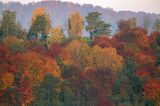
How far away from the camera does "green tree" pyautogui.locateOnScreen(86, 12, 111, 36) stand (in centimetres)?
9056

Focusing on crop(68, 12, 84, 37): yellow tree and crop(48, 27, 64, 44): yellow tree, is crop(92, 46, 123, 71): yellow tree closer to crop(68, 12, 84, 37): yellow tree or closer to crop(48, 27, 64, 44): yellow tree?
crop(48, 27, 64, 44): yellow tree

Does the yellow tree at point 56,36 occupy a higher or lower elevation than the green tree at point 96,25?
lower

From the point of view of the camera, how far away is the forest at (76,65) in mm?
61938

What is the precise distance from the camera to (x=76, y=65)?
73000 mm

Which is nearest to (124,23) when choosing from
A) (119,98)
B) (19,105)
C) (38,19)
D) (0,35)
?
(38,19)

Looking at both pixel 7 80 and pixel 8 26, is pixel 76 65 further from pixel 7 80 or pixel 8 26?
pixel 8 26

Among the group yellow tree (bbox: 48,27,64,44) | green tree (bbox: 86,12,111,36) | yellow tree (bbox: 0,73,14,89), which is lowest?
yellow tree (bbox: 0,73,14,89)

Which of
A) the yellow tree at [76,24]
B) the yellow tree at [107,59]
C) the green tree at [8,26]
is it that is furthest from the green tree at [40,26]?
the yellow tree at [107,59]

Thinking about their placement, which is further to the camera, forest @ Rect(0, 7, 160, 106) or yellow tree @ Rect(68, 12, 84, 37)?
yellow tree @ Rect(68, 12, 84, 37)

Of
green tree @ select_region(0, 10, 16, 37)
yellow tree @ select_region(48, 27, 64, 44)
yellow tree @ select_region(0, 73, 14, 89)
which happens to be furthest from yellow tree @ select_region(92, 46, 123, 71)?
green tree @ select_region(0, 10, 16, 37)

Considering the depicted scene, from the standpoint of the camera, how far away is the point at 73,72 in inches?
2680

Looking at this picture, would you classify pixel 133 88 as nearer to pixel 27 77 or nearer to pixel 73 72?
pixel 73 72

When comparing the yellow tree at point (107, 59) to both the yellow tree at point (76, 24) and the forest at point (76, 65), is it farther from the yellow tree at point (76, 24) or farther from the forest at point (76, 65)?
the yellow tree at point (76, 24)

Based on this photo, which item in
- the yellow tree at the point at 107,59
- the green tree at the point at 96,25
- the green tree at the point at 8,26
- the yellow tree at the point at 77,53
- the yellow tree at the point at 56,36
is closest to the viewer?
the yellow tree at the point at 107,59
